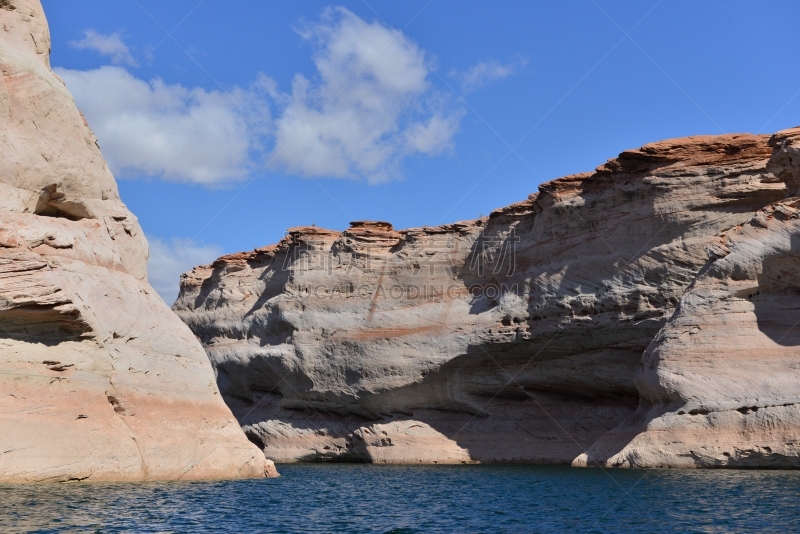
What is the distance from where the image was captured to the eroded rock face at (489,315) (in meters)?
27.3

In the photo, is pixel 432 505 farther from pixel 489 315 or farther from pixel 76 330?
pixel 489 315

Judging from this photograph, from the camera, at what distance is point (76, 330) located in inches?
Answer: 659

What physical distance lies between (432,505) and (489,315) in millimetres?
16340

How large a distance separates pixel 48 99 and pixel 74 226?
8.93ft

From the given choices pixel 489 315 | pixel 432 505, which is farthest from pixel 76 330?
pixel 489 315

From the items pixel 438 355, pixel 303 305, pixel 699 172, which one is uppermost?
pixel 699 172

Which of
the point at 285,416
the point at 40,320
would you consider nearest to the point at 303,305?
the point at 285,416

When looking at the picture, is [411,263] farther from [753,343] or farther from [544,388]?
[753,343]

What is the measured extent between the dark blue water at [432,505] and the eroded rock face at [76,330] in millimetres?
674

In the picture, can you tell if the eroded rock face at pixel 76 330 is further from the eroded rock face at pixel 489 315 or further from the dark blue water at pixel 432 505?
the eroded rock face at pixel 489 315

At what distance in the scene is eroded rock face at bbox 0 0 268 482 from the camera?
15.5 meters

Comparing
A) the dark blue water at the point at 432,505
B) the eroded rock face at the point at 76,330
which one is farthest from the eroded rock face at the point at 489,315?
the eroded rock face at the point at 76,330

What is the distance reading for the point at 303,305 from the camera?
121ft

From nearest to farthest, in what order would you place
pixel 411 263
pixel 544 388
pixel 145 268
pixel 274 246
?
pixel 145 268
pixel 544 388
pixel 411 263
pixel 274 246
